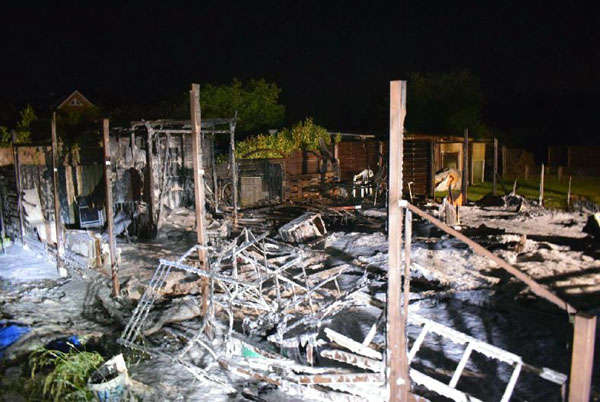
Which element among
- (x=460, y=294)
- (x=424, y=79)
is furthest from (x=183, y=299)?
(x=424, y=79)

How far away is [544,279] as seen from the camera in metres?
8.70

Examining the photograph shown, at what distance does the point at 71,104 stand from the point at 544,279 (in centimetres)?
5071

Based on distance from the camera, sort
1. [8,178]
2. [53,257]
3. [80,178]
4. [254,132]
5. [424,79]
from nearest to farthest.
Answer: [53,257] → [8,178] → [80,178] → [254,132] → [424,79]

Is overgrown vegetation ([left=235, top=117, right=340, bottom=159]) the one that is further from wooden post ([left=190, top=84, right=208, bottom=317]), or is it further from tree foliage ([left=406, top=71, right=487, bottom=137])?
wooden post ([left=190, top=84, right=208, bottom=317])

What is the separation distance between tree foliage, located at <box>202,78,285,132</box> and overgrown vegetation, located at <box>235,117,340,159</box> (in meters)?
5.25

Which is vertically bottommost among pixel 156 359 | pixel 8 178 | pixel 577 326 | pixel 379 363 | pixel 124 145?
pixel 156 359

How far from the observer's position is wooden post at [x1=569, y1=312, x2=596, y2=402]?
326 cm

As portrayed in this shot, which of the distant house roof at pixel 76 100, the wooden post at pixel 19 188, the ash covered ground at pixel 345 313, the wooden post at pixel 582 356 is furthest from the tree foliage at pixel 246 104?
the wooden post at pixel 582 356

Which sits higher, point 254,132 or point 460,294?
point 254,132

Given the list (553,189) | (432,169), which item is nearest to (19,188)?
(432,169)

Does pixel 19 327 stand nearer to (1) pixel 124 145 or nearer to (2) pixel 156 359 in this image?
(2) pixel 156 359

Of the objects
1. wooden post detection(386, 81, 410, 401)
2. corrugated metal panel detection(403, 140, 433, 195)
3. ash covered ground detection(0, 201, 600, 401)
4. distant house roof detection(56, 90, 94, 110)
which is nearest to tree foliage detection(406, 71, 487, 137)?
corrugated metal panel detection(403, 140, 433, 195)

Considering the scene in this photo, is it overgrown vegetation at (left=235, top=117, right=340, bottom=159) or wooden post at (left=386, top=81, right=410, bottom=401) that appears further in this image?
overgrown vegetation at (left=235, top=117, right=340, bottom=159)

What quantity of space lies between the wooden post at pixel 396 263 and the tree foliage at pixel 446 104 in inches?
1225
